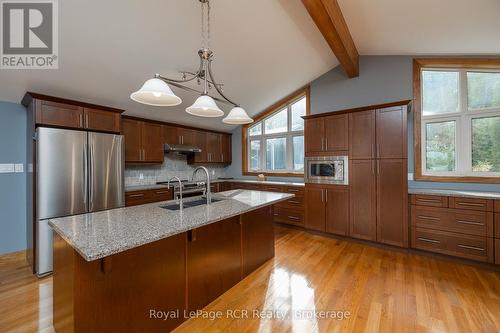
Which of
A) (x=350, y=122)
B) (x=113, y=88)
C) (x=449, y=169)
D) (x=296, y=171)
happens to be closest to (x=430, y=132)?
(x=449, y=169)

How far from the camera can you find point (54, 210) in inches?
100

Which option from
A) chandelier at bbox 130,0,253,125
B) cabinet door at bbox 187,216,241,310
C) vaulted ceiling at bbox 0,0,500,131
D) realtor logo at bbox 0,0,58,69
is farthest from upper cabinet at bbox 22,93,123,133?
cabinet door at bbox 187,216,241,310

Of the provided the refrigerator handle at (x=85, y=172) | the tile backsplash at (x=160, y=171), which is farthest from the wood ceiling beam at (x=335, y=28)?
the tile backsplash at (x=160, y=171)

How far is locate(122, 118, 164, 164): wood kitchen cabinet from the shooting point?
12.3 feet

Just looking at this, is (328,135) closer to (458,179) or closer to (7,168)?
(458,179)

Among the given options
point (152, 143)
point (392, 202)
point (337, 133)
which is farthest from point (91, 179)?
point (392, 202)

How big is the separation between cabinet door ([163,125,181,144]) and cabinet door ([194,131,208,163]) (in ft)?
1.63

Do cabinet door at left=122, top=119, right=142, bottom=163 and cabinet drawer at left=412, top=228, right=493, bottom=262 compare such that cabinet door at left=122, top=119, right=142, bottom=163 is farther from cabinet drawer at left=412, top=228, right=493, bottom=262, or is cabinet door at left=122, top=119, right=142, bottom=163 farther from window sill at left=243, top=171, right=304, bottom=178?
cabinet drawer at left=412, top=228, right=493, bottom=262

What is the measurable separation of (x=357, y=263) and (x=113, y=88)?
13.7 feet

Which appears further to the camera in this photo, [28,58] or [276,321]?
[28,58]

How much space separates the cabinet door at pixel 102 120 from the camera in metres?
2.93

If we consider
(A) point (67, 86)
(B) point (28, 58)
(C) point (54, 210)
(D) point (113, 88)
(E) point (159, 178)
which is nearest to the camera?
(B) point (28, 58)

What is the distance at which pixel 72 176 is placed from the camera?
2.66 m

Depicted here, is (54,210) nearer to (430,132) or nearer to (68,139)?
(68,139)
